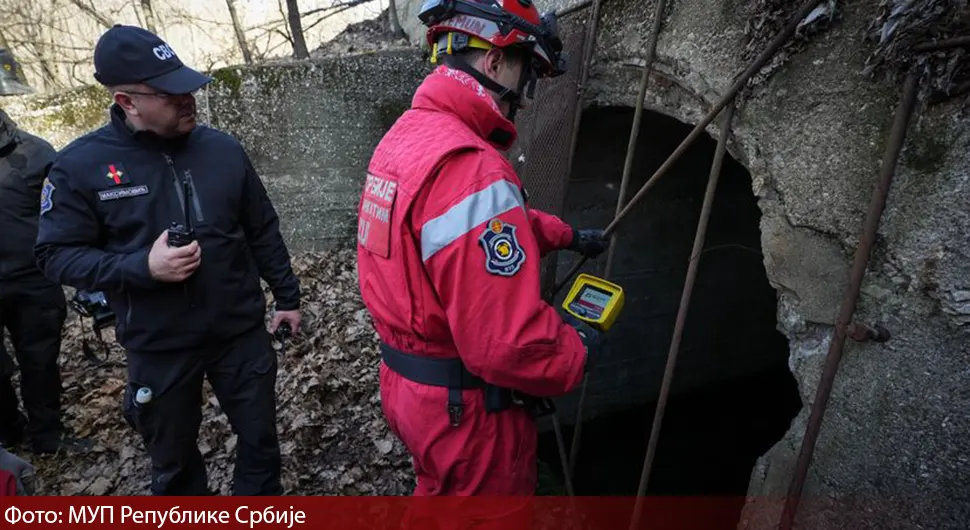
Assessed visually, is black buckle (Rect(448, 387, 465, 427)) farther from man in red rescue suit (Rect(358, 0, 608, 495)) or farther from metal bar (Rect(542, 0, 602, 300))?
metal bar (Rect(542, 0, 602, 300))

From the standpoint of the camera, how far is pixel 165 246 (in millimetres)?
2088

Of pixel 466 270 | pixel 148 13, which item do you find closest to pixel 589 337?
pixel 466 270

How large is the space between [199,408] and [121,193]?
1071 millimetres

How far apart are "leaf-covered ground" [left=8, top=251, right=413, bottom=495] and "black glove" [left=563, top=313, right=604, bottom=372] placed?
212cm

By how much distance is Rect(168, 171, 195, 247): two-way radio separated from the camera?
210cm

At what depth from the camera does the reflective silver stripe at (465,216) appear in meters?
1.50

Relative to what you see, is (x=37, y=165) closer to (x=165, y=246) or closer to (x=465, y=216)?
(x=165, y=246)

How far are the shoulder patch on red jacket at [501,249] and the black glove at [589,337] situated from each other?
473 mm

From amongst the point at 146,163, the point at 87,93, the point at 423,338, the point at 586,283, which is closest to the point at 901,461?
the point at 586,283

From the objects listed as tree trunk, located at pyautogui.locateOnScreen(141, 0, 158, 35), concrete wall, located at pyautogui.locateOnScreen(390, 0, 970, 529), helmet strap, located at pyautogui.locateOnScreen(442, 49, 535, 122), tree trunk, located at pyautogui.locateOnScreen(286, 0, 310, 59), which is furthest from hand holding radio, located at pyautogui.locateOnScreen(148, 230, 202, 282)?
tree trunk, located at pyautogui.locateOnScreen(141, 0, 158, 35)

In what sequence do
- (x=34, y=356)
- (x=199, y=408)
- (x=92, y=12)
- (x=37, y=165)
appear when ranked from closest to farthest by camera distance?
(x=199, y=408)
(x=37, y=165)
(x=34, y=356)
(x=92, y=12)

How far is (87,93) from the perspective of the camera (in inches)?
208

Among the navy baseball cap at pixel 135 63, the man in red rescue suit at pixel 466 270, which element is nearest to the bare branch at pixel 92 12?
the navy baseball cap at pixel 135 63

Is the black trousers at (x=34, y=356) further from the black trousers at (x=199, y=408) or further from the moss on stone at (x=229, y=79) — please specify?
the moss on stone at (x=229, y=79)
